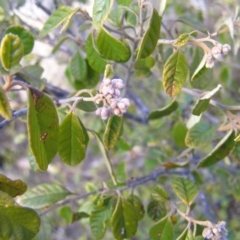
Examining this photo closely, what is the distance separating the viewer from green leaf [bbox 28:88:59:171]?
0.70m

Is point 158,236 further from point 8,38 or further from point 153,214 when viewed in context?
point 8,38

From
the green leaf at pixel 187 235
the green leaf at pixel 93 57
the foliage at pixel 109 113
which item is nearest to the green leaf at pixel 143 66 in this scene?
the foliage at pixel 109 113

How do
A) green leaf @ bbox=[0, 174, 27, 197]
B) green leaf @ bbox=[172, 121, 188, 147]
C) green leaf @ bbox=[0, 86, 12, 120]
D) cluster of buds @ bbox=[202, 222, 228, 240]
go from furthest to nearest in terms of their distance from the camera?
green leaf @ bbox=[172, 121, 188, 147] < cluster of buds @ bbox=[202, 222, 228, 240] < green leaf @ bbox=[0, 174, 27, 197] < green leaf @ bbox=[0, 86, 12, 120]

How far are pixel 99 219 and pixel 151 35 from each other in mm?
486

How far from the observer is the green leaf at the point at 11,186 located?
29.4 inches

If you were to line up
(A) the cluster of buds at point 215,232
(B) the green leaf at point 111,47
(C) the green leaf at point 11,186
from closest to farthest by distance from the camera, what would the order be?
(C) the green leaf at point 11,186 < (A) the cluster of buds at point 215,232 < (B) the green leaf at point 111,47

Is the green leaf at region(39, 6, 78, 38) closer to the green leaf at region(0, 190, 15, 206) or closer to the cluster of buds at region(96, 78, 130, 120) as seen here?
the cluster of buds at region(96, 78, 130, 120)

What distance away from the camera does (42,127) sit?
2.45ft

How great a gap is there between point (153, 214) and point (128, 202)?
0.52ft

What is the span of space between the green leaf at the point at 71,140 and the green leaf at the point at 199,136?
32cm

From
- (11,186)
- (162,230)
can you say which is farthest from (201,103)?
(11,186)

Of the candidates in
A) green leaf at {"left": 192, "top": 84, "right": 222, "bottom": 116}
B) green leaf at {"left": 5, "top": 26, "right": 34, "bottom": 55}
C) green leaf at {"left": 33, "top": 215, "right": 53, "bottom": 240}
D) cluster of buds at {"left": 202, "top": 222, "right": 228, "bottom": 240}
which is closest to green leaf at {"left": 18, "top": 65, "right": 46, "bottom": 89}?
green leaf at {"left": 5, "top": 26, "right": 34, "bottom": 55}

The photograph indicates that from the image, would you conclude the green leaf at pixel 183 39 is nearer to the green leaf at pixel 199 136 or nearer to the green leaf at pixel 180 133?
the green leaf at pixel 199 136

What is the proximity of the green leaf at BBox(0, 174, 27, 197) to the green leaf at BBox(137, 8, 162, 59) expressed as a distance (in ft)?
1.15
